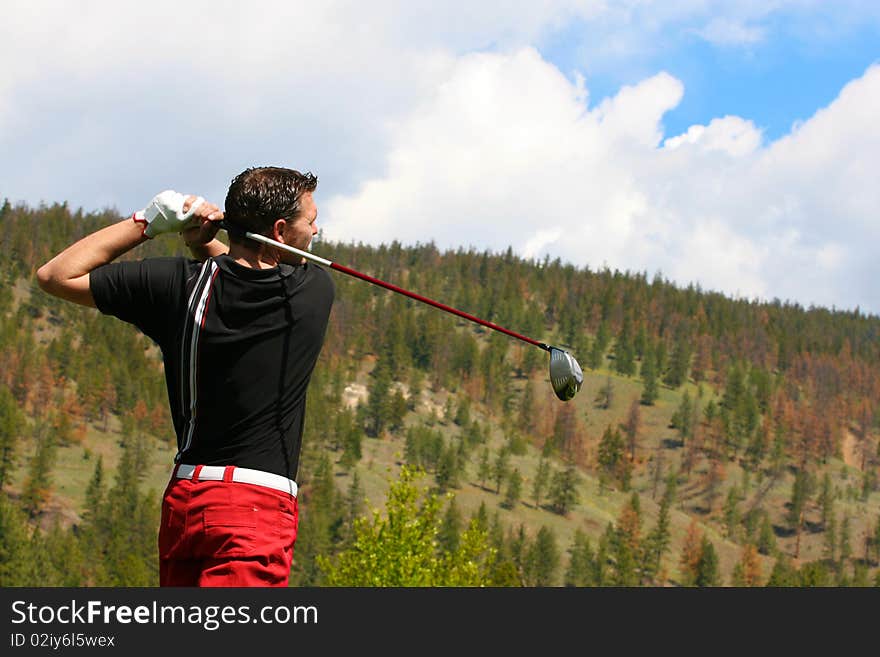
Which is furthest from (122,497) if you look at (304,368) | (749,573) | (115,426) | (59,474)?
(304,368)

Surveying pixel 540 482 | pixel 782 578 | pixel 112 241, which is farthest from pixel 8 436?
pixel 112 241

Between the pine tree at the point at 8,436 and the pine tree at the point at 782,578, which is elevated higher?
the pine tree at the point at 8,436

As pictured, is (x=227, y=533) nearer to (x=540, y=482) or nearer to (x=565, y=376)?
(x=565, y=376)

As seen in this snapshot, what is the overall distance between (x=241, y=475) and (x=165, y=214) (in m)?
1.15

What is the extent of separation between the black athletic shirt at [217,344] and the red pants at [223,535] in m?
0.12

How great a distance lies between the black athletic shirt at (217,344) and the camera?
4414 mm

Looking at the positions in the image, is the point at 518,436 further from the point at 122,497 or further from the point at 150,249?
the point at 122,497

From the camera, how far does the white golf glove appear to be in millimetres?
4594

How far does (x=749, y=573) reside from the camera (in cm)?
15038

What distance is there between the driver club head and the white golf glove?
209cm

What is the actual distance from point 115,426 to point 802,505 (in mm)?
115458

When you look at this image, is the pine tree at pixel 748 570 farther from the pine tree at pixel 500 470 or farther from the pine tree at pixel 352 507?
the pine tree at pixel 352 507

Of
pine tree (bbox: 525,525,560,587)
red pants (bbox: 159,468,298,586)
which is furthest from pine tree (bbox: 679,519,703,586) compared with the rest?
red pants (bbox: 159,468,298,586)

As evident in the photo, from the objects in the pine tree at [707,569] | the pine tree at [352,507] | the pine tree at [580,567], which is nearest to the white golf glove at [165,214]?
the pine tree at [580,567]
